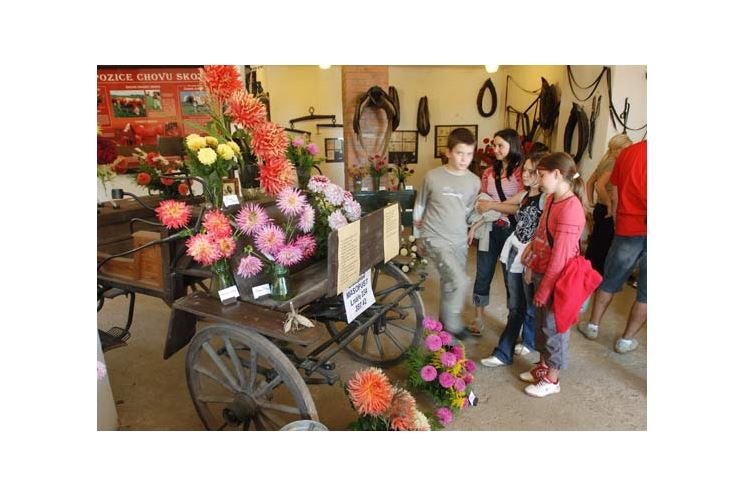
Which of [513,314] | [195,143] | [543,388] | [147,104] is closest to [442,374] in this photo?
[543,388]

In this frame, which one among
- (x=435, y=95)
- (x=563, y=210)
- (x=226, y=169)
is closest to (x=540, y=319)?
(x=563, y=210)

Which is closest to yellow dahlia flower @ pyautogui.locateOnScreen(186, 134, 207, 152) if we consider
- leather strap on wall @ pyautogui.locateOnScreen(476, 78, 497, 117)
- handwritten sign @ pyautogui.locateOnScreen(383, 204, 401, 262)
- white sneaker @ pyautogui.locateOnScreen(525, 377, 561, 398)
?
handwritten sign @ pyautogui.locateOnScreen(383, 204, 401, 262)

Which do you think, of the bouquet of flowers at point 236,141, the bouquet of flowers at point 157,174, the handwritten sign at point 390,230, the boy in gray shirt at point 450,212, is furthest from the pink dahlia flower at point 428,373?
the bouquet of flowers at point 157,174

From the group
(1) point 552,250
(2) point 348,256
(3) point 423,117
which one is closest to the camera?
(2) point 348,256

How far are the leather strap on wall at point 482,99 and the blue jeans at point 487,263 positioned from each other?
0.59 meters

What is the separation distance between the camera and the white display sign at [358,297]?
1561 mm

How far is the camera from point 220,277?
4.57ft

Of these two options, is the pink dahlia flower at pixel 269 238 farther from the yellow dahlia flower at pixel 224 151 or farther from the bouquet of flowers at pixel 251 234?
the yellow dahlia flower at pixel 224 151

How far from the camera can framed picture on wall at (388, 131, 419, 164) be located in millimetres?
2287

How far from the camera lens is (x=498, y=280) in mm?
3061

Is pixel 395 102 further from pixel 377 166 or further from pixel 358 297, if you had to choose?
pixel 358 297

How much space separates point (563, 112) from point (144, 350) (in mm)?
2475

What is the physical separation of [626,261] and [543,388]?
844mm

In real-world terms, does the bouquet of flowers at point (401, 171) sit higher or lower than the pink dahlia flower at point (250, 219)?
higher
